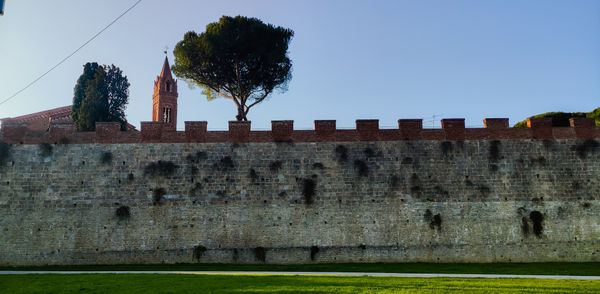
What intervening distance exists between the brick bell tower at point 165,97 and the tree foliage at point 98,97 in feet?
23.4

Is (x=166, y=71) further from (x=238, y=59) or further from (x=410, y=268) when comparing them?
(x=410, y=268)

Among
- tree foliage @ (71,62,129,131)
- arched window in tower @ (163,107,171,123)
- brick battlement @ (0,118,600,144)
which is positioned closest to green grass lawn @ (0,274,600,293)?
brick battlement @ (0,118,600,144)

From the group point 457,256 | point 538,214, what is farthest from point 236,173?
point 538,214

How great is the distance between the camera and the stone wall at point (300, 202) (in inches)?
743

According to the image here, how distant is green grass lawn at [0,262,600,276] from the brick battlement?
5.34m

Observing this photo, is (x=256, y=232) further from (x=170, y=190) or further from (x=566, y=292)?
(x=566, y=292)

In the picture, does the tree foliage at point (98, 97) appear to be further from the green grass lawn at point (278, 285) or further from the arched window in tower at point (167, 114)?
the green grass lawn at point (278, 285)

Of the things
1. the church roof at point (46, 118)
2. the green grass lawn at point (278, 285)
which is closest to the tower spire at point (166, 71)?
the church roof at point (46, 118)

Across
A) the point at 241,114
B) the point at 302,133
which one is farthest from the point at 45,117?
the point at 302,133

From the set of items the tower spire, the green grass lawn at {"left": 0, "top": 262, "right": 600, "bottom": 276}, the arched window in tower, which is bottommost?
the green grass lawn at {"left": 0, "top": 262, "right": 600, "bottom": 276}

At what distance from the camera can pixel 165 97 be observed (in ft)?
126

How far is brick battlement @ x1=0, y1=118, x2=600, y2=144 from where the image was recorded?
66.2 ft

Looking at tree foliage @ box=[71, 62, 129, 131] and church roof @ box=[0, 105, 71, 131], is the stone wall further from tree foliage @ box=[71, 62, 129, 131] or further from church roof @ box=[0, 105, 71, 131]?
church roof @ box=[0, 105, 71, 131]

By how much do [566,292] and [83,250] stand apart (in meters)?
16.6
